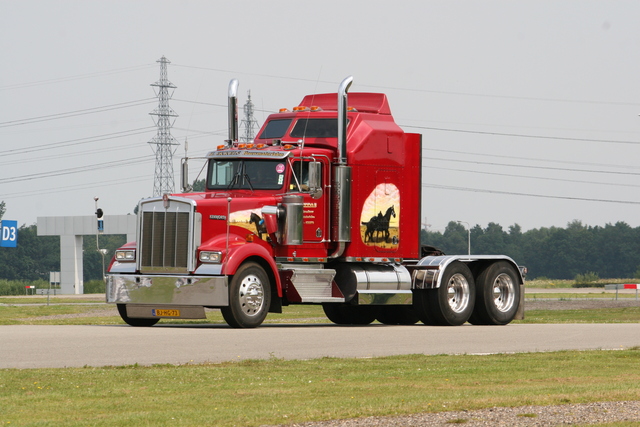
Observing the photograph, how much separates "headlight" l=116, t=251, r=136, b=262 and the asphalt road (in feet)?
4.29

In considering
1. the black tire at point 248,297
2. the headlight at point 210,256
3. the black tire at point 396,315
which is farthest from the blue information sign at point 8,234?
the headlight at point 210,256

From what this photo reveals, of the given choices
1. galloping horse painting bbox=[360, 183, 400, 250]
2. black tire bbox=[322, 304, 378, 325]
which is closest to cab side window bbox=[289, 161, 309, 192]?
galloping horse painting bbox=[360, 183, 400, 250]

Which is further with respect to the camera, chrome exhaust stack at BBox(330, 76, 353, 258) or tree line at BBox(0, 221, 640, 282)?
tree line at BBox(0, 221, 640, 282)

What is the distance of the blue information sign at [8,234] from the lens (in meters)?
89.3

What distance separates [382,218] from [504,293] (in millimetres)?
3503

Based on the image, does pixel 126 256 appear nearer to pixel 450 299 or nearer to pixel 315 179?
pixel 315 179

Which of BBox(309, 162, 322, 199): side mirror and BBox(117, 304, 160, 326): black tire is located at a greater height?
BBox(309, 162, 322, 199): side mirror

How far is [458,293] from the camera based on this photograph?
23734 millimetres

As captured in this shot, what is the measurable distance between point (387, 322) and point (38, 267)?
139289 millimetres

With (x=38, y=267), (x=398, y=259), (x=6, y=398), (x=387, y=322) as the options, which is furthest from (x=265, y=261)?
(x=38, y=267)

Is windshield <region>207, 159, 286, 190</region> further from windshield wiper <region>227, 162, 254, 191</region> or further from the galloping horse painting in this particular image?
the galloping horse painting

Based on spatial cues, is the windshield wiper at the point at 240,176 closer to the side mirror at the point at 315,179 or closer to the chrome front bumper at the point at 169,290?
the side mirror at the point at 315,179

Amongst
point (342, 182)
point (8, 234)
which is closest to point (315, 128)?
point (342, 182)

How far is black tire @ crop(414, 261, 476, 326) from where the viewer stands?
23219mm
